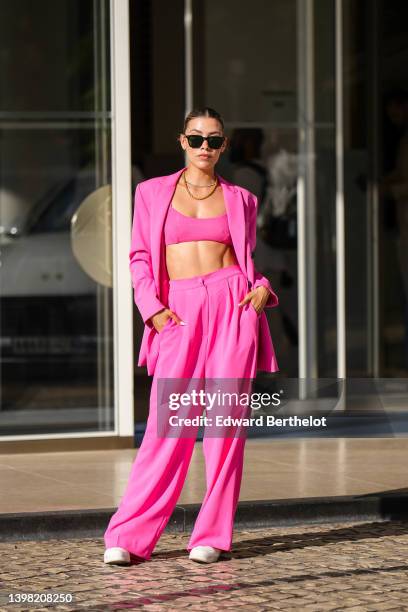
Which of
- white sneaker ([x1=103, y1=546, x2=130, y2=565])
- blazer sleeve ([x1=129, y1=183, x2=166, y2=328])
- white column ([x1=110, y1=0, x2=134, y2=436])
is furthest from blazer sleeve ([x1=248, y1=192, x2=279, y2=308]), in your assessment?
white column ([x1=110, y1=0, x2=134, y2=436])

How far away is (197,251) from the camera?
20.4 ft

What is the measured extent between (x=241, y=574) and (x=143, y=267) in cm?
135

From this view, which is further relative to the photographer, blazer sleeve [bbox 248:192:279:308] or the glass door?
the glass door

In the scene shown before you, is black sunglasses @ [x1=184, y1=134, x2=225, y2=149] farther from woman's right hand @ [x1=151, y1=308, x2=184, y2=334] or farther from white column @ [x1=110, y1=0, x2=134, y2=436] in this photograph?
white column @ [x1=110, y1=0, x2=134, y2=436]

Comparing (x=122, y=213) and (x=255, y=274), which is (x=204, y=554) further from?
(x=122, y=213)

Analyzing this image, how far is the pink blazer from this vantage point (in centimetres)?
621

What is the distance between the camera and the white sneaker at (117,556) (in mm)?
6027

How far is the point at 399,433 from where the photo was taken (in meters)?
10.4

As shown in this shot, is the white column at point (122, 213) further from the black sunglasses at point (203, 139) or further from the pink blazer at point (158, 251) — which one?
the black sunglasses at point (203, 139)

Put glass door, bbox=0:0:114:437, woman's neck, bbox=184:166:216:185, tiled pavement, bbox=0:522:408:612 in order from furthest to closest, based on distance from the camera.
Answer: glass door, bbox=0:0:114:437
woman's neck, bbox=184:166:216:185
tiled pavement, bbox=0:522:408:612

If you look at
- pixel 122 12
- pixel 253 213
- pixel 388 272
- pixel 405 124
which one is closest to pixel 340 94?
pixel 405 124

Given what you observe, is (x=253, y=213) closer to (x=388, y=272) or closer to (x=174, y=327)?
(x=174, y=327)

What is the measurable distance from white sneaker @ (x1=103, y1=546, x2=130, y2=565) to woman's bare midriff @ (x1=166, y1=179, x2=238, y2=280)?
117cm

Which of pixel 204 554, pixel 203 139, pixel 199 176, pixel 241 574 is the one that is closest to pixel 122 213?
pixel 199 176
